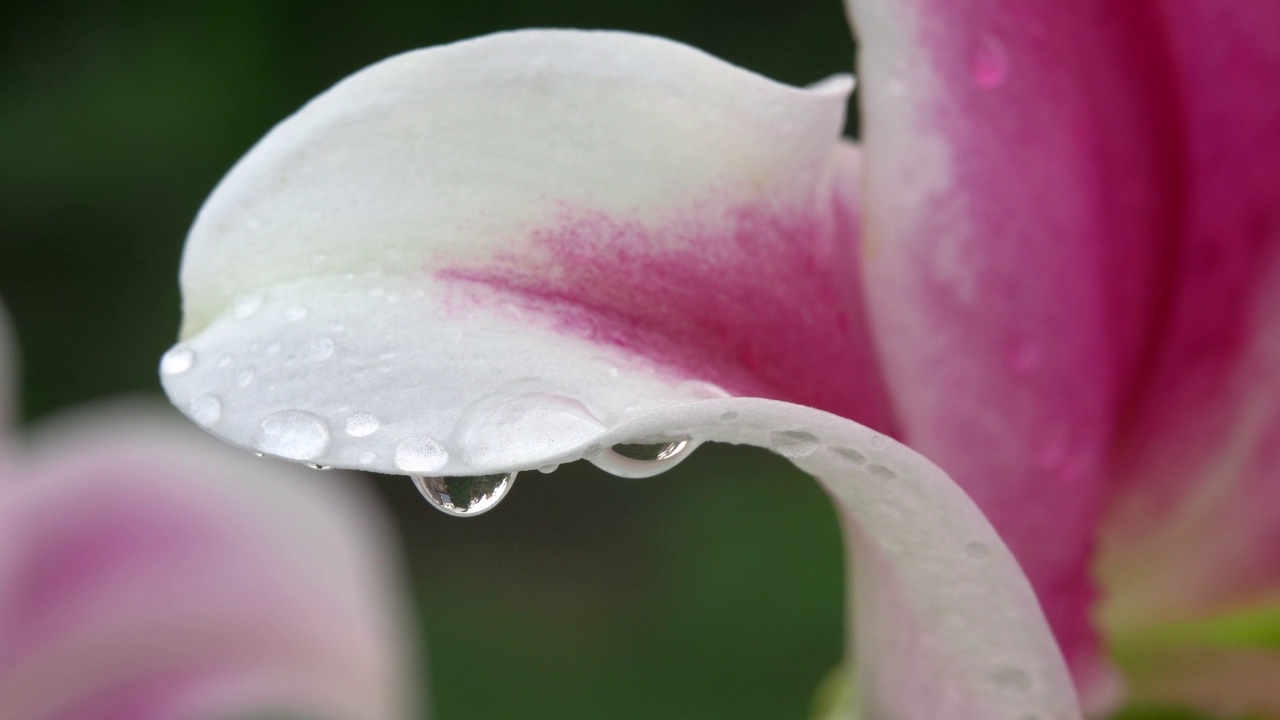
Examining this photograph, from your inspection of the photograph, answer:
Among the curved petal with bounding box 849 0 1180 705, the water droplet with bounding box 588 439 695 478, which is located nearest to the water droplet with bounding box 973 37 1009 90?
the curved petal with bounding box 849 0 1180 705

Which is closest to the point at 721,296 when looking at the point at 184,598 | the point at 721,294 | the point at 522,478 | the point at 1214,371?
the point at 721,294

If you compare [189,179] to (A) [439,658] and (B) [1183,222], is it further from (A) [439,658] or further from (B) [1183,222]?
(B) [1183,222]

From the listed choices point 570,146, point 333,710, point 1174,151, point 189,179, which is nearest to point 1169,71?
point 1174,151

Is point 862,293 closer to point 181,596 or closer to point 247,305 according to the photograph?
point 247,305

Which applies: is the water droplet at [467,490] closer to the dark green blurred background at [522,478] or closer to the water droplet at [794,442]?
the water droplet at [794,442]

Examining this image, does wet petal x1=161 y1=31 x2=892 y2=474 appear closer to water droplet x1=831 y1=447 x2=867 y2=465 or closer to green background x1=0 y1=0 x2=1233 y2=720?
water droplet x1=831 y1=447 x2=867 y2=465
